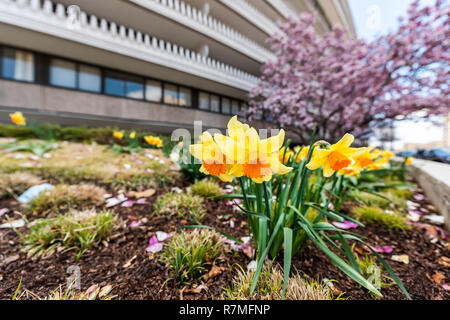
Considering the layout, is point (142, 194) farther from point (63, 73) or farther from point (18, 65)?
point (18, 65)

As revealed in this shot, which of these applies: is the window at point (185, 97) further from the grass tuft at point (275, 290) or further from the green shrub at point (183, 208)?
the grass tuft at point (275, 290)

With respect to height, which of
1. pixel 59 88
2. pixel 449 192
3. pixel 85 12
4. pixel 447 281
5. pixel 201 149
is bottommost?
pixel 447 281

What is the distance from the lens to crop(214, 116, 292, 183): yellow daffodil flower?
0.44m

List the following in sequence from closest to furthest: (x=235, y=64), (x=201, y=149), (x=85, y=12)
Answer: (x=201, y=149) < (x=85, y=12) < (x=235, y=64)

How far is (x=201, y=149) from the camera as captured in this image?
1.67 feet

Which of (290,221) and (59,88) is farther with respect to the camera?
(59,88)

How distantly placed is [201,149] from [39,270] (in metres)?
0.90

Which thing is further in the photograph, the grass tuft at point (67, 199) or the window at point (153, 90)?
the window at point (153, 90)

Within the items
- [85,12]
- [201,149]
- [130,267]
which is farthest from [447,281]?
[85,12]

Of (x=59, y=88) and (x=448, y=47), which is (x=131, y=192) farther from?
(x=448, y=47)

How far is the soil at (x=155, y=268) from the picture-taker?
646 millimetres

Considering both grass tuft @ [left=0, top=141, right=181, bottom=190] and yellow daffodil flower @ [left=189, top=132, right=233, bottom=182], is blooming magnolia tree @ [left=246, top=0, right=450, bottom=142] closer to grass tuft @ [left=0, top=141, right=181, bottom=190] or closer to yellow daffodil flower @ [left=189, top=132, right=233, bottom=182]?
grass tuft @ [left=0, top=141, right=181, bottom=190]

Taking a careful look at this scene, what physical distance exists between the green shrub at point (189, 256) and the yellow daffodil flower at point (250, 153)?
0.45 meters

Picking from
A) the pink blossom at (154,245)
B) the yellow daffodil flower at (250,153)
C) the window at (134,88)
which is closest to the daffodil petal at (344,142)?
the yellow daffodil flower at (250,153)
